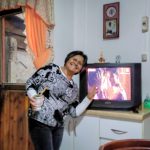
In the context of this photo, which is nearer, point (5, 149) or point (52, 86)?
point (52, 86)

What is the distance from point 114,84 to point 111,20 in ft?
2.78

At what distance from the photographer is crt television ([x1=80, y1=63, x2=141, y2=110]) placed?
7.97 ft

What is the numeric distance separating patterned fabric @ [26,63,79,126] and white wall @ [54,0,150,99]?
810 mm

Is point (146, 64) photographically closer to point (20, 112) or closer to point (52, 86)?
point (52, 86)

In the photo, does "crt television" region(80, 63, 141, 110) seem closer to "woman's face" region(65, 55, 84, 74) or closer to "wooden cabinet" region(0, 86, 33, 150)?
"woman's face" region(65, 55, 84, 74)

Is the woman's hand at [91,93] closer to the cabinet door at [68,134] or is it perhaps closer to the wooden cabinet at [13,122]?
the cabinet door at [68,134]

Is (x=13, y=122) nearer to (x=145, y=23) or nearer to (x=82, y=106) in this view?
(x=82, y=106)

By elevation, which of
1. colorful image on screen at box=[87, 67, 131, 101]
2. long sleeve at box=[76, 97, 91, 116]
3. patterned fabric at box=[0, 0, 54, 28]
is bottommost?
long sleeve at box=[76, 97, 91, 116]

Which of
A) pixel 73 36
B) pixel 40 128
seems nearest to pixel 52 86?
pixel 40 128

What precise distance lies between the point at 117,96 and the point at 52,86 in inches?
27.2

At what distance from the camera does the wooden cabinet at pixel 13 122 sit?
273 cm

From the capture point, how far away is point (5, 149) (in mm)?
2795

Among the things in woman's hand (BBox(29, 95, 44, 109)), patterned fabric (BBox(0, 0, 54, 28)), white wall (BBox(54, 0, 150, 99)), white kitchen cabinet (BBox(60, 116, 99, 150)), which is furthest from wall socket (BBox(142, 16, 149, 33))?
woman's hand (BBox(29, 95, 44, 109))

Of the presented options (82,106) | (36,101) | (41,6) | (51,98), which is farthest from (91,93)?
(41,6)
